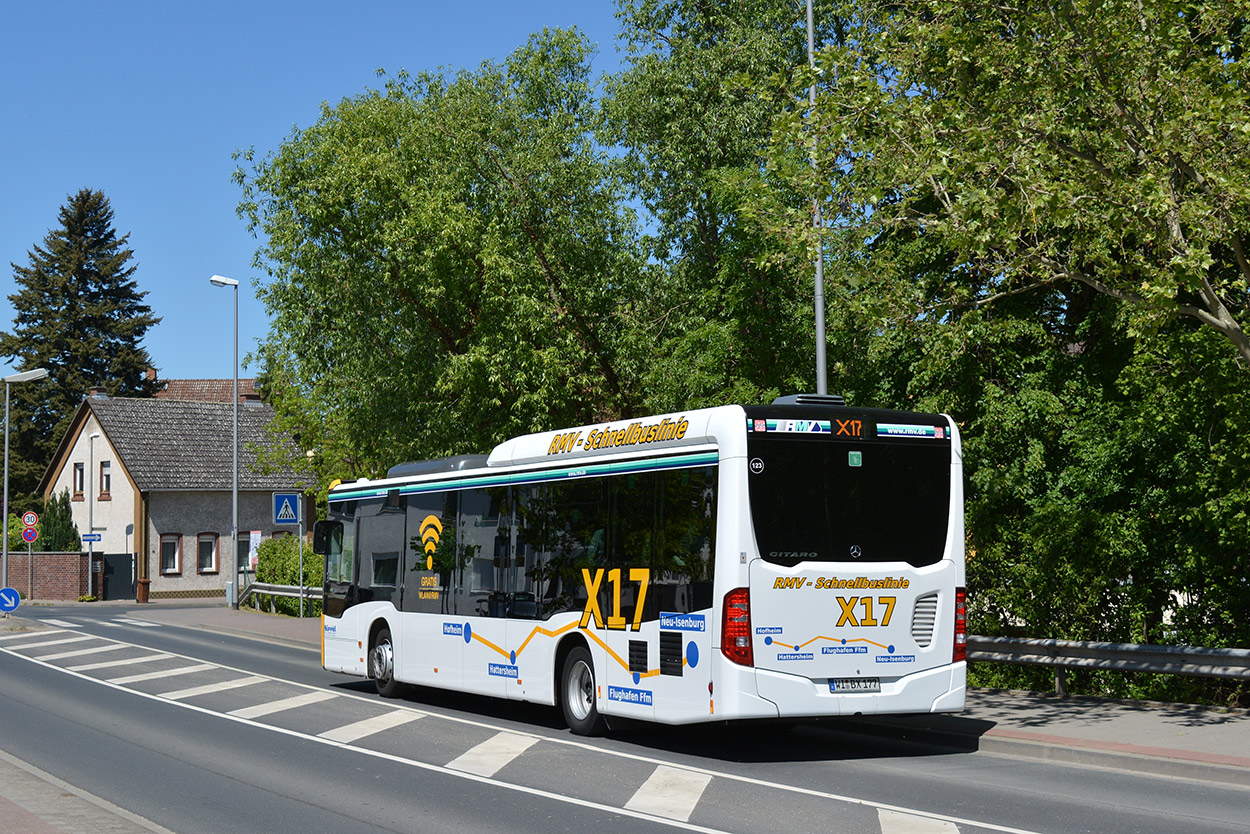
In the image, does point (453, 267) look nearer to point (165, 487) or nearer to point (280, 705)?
point (280, 705)

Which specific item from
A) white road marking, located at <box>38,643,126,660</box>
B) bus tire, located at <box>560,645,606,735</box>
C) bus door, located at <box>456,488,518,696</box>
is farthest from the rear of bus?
white road marking, located at <box>38,643,126,660</box>

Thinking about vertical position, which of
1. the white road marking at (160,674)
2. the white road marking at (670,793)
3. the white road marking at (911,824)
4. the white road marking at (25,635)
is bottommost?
the white road marking at (25,635)

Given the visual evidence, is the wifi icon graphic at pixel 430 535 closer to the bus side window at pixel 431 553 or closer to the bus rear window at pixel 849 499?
the bus side window at pixel 431 553

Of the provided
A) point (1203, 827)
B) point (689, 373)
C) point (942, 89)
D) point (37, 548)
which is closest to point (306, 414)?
point (37, 548)

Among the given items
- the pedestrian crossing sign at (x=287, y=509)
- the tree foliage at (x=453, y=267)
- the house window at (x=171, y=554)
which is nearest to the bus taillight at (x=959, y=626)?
the tree foliage at (x=453, y=267)

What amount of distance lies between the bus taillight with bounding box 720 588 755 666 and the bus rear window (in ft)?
1.51

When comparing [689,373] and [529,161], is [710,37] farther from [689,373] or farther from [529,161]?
[689,373]

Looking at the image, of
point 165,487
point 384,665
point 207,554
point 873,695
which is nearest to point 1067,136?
point 873,695

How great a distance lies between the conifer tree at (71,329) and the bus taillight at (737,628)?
69.7 metres

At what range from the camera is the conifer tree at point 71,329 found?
75.4 metres

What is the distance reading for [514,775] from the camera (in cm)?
1153

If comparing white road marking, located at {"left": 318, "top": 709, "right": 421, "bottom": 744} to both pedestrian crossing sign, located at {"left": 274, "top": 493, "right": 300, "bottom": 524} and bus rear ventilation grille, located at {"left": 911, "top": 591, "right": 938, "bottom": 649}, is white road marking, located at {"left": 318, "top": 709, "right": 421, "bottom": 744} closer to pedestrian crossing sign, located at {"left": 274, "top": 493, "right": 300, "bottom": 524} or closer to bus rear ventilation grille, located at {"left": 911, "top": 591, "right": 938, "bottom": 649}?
bus rear ventilation grille, located at {"left": 911, "top": 591, "right": 938, "bottom": 649}

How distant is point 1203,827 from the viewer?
898 centimetres

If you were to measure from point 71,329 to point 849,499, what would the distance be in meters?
75.7
